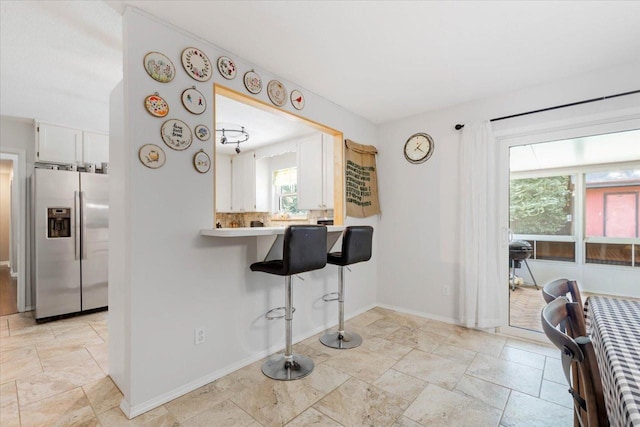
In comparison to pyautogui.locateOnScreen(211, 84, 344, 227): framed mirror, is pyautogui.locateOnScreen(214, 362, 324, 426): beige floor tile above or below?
below

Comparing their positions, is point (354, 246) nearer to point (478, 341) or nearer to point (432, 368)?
point (432, 368)

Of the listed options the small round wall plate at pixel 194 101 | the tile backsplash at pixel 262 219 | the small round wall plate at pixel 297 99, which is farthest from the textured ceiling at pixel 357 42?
the tile backsplash at pixel 262 219

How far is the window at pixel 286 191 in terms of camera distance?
493cm

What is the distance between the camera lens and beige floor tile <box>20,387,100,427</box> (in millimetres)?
1736

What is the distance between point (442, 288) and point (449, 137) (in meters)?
1.77

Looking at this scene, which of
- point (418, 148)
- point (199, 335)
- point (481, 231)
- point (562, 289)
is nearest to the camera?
point (562, 289)

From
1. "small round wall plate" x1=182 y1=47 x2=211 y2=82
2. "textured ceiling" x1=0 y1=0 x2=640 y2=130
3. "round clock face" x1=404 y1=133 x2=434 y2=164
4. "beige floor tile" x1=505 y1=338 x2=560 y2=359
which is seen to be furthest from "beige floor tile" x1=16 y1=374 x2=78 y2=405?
"round clock face" x1=404 y1=133 x2=434 y2=164

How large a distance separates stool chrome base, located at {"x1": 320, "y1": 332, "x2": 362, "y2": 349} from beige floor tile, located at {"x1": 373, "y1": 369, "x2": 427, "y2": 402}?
1.82ft

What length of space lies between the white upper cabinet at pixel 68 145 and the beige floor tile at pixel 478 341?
5037 mm

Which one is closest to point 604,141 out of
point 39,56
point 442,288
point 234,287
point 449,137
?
point 449,137

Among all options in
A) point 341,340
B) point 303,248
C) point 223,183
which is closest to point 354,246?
point 303,248

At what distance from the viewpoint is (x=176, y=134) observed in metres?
1.99

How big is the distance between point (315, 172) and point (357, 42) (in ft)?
6.67

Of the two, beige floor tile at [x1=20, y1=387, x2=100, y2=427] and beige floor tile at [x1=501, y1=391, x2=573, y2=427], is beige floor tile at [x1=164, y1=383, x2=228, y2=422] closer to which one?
beige floor tile at [x1=20, y1=387, x2=100, y2=427]
